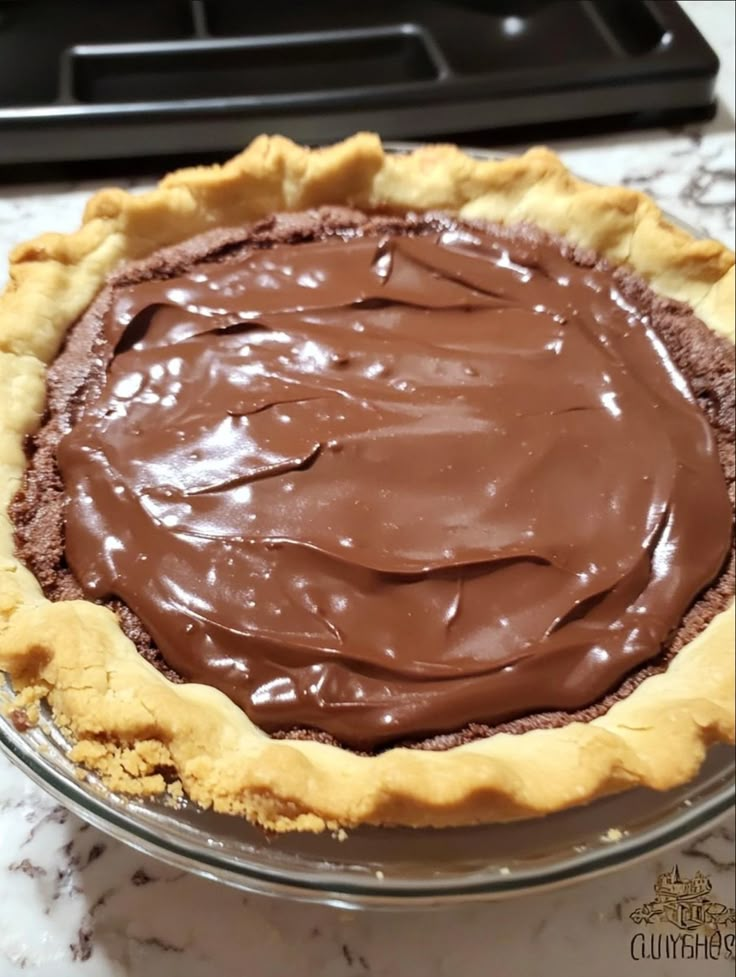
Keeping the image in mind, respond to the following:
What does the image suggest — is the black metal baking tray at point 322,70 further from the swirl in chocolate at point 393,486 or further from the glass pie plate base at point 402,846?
the glass pie plate base at point 402,846

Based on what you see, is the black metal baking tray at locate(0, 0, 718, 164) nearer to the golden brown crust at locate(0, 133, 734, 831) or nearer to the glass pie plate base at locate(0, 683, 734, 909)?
the golden brown crust at locate(0, 133, 734, 831)

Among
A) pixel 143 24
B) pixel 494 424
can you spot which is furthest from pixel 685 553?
pixel 143 24

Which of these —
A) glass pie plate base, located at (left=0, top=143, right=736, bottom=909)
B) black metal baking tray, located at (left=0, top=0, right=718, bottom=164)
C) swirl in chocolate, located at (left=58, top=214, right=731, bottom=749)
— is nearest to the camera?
glass pie plate base, located at (left=0, top=143, right=736, bottom=909)

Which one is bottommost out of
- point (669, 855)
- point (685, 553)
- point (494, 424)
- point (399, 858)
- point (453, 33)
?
point (669, 855)

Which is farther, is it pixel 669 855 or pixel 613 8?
pixel 613 8

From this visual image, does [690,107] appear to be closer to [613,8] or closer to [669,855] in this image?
[613,8]

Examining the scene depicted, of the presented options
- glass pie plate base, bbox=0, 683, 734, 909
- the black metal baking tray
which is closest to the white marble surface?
glass pie plate base, bbox=0, 683, 734, 909
